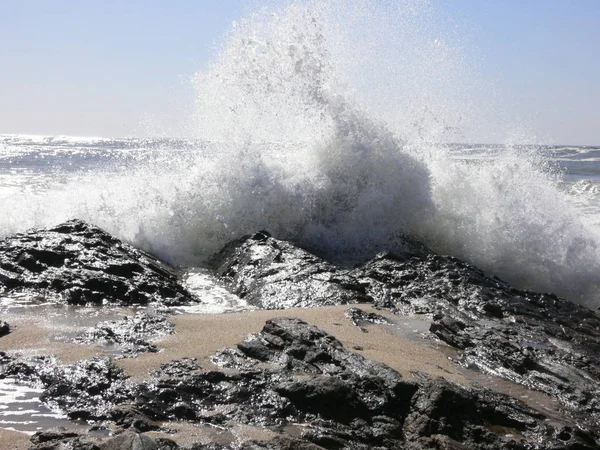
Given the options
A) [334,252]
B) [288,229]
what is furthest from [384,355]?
[288,229]

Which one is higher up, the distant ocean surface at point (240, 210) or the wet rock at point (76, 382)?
the distant ocean surface at point (240, 210)

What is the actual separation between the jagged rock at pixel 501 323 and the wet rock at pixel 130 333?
2.42m

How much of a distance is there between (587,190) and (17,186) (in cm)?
1962

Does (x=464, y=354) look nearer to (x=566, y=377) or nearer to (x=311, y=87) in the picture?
(x=566, y=377)

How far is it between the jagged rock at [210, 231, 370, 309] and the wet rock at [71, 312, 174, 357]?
1505mm

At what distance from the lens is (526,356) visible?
521 centimetres

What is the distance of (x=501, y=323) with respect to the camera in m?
A: 6.10

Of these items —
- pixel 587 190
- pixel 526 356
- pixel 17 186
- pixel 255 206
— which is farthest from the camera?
pixel 587 190

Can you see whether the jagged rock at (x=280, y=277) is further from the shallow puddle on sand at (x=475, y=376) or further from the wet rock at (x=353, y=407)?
the wet rock at (x=353, y=407)

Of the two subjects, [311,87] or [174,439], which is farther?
[311,87]

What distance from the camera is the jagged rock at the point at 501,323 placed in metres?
4.93

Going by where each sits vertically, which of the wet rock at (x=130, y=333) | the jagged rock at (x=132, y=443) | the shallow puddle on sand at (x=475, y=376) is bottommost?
the shallow puddle on sand at (x=475, y=376)

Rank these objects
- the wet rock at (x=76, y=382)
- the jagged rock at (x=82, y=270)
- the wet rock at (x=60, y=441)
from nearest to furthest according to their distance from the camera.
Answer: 1. the wet rock at (x=60, y=441)
2. the wet rock at (x=76, y=382)
3. the jagged rock at (x=82, y=270)

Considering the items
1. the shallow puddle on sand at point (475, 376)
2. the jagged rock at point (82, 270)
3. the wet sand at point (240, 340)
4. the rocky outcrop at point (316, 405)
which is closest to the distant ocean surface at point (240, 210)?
the jagged rock at point (82, 270)
